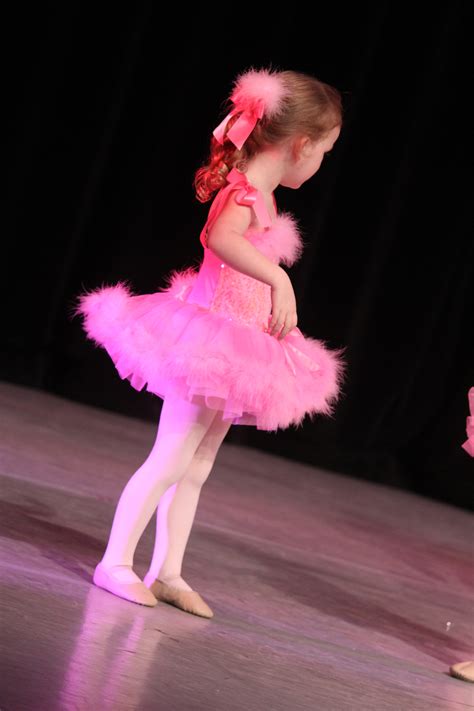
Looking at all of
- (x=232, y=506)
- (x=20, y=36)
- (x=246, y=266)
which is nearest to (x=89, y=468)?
(x=232, y=506)

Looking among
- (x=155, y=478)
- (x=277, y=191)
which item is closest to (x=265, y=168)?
(x=155, y=478)

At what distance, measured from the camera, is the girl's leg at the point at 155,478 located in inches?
73.8

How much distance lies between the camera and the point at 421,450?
16.9 feet

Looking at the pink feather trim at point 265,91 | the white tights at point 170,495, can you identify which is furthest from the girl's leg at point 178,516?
the pink feather trim at point 265,91

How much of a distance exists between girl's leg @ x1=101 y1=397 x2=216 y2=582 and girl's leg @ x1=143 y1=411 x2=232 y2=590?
53mm

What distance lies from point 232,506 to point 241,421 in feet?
4.42

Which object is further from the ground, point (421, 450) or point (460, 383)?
point (460, 383)

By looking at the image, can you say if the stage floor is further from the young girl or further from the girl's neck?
the girl's neck

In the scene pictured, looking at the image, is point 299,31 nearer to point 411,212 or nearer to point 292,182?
point 411,212

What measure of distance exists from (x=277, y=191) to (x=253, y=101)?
2.91 metres

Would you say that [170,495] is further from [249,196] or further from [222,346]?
[249,196]

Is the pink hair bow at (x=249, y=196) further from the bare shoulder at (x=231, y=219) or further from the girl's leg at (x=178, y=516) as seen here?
the girl's leg at (x=178, y=516)

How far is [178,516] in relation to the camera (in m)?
1.94

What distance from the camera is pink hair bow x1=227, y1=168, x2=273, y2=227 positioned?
1864 mm
